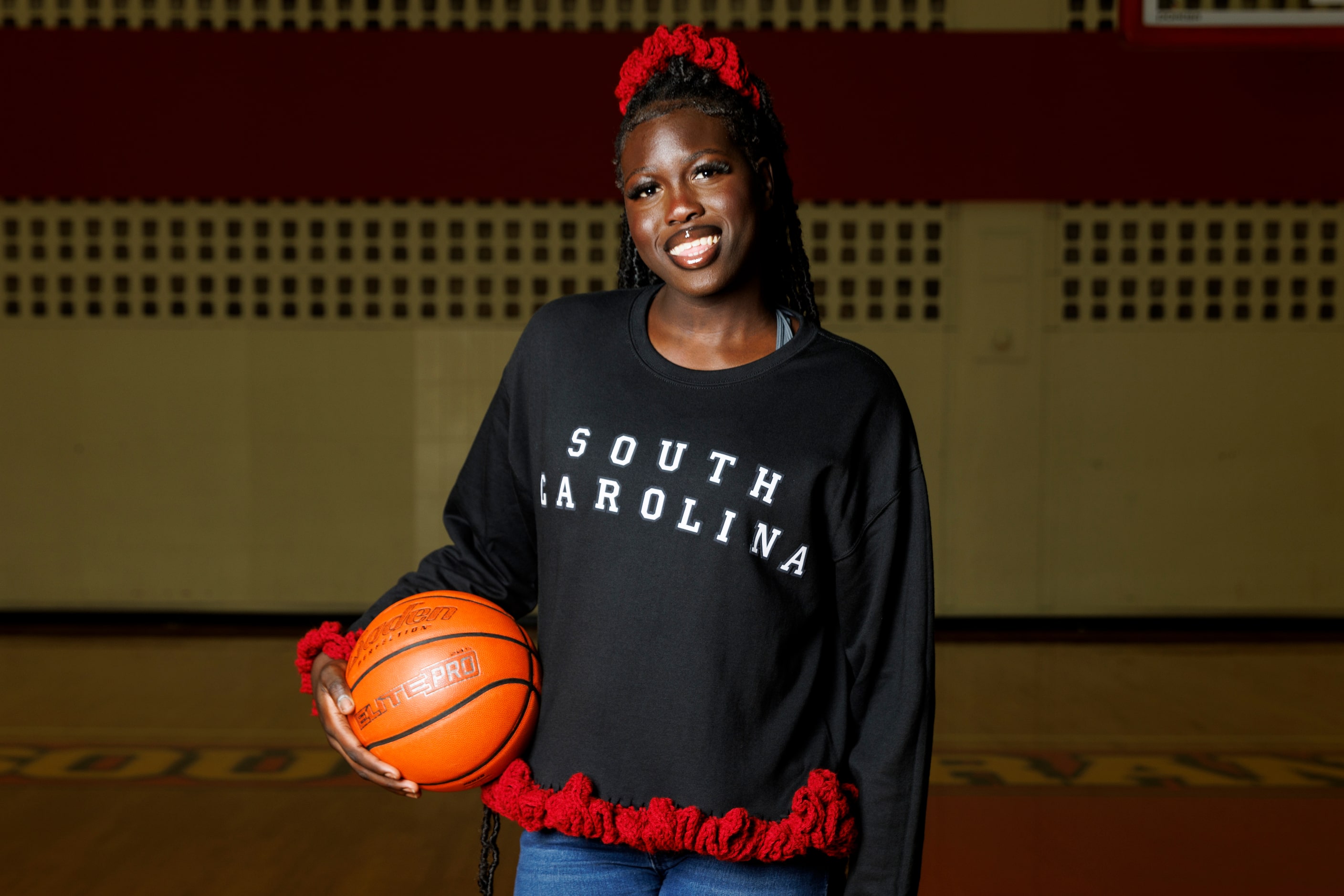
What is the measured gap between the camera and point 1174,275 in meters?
6.75

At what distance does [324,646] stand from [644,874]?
513 mm

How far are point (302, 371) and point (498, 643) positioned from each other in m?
5.79

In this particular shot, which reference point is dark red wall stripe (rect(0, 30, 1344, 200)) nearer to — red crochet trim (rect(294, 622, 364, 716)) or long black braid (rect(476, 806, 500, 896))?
red crochet trim (rect(294, 622, 364, 716))

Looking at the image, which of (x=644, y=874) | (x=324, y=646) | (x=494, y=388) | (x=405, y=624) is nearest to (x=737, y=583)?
(x=644, y=874)

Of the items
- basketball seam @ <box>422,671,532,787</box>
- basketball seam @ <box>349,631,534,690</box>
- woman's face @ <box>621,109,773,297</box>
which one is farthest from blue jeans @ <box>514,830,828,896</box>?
woman's face @ <box>621,109,773,297</box>

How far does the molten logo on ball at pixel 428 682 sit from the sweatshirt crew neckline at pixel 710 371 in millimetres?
422

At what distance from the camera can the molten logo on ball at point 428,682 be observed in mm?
1325

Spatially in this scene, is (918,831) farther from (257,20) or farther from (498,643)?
(257,20)

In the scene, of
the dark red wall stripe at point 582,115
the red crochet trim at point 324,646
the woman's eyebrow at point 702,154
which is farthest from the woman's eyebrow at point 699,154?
the dark red wall stripe at point 582,115

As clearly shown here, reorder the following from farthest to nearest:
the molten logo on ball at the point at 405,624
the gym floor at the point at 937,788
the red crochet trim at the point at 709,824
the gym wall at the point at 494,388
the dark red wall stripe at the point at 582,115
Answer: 1. the gym wall at the point at 494,388
2. the dark red wall stripe at the point at 582,115
3. the gym floor at the point at 937,788
4. the molten logo on ball at the point at 405,624
5. the red crochet trim at the point at 709,824

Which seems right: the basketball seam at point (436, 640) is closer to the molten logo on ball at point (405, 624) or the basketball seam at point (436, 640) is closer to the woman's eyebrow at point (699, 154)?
the molten logo on ball at point (405, 624)

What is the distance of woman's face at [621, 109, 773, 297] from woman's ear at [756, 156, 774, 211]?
0.03 m

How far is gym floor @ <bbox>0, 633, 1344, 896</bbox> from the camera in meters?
3.08

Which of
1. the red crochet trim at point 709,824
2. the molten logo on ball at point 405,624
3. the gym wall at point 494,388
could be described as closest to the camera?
the red crochet trim at point 709,824
